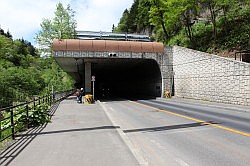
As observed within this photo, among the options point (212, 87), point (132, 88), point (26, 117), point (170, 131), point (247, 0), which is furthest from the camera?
point (132, 88)

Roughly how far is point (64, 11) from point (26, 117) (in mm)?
45500

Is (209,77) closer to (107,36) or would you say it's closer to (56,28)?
(107,36)

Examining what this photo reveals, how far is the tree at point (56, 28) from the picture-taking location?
5244 cm

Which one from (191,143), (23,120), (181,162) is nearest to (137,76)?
(23,120)

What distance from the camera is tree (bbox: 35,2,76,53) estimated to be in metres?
52.4

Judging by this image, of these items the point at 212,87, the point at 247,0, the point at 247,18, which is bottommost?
the point at 212,87

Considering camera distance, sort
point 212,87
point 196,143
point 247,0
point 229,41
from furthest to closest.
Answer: point 247,0 → point 229,41 → point 212,87 → point 196,143

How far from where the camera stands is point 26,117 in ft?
36.2

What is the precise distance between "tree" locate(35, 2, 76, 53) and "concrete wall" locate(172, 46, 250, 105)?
2652 cm

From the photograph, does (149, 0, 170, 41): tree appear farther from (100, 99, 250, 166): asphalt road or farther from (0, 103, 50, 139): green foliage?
(100, 99, 250, 166): asphalt road

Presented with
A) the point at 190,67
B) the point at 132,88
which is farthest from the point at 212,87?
the point at 132,88

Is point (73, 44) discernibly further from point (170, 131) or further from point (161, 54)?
point (170, 131)

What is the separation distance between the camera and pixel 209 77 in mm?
23641

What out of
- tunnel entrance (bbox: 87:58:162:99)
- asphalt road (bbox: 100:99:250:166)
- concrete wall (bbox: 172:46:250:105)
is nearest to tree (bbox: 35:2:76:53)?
tunnel entrance (bbox: 87:58:162:99)
